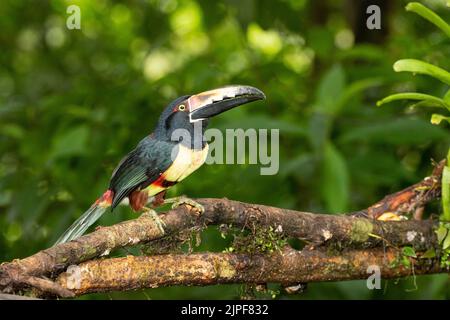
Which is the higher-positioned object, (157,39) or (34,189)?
(157,39)

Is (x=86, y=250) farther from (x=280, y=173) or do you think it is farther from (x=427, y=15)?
(x=280, y=173)

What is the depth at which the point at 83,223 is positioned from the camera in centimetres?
324

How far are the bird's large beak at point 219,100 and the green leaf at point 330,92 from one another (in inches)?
69.7

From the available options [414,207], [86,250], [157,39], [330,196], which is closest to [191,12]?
[157,39]

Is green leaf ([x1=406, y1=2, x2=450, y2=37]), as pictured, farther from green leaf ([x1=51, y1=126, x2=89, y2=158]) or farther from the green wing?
green leaf ([x1=51, y1=126, x2=89, y2=158])

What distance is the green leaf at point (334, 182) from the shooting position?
4.24 m

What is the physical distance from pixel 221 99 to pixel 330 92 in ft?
6.18

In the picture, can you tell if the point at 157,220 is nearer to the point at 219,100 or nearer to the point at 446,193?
the point at 219,100

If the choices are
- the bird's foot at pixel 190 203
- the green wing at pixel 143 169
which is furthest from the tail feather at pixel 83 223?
the bird's foot at pixel 190 203

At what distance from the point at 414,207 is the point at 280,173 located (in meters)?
1.34

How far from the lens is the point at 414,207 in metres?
3.49

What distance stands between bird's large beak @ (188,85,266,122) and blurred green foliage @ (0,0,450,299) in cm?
132

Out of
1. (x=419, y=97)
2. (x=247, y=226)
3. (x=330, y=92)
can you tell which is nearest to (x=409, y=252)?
(x=419, y=97)

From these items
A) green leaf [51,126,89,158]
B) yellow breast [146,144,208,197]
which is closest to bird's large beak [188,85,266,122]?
yellow breast [146,144,208,197]
